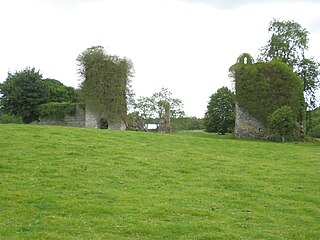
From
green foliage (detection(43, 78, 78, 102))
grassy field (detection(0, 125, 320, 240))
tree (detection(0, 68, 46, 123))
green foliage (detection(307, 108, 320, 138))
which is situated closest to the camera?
grassy field (detection(0, 125, 320, 240))

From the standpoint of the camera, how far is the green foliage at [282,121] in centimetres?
4331

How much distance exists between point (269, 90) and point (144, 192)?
Result: 38.3 m

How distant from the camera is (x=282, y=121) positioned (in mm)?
43188

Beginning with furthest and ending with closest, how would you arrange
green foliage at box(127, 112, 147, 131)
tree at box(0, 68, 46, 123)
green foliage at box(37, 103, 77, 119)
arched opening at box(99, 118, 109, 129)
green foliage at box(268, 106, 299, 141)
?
tree at box(0, 68, 46, 123) → green foliage at box(127, 112, 147, 131) → green foliage at box(37, 103, 77, 119) → arched opening at box(99, 118, 109, 129) → green foliage at box(268, 106, 299, 141)

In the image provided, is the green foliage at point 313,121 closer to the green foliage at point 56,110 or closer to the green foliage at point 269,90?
the green foliage at point 269,90

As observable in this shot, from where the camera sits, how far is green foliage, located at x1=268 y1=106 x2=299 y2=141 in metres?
43.3

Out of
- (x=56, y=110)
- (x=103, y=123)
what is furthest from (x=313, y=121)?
(x=56, y=110)

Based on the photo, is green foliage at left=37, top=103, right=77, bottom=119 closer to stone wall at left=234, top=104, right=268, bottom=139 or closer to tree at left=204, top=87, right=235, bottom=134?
stone wall at left=234, top=104, right=268, bottom=139

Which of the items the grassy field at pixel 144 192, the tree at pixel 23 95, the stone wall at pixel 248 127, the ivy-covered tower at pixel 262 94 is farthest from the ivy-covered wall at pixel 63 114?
the grassy field at pixel 144 192

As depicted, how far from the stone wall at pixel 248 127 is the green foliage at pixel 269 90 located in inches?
25.3

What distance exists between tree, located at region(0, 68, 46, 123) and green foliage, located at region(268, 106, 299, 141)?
29159mm

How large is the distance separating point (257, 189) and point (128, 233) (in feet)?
23.3

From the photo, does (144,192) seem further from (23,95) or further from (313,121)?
(313,121)

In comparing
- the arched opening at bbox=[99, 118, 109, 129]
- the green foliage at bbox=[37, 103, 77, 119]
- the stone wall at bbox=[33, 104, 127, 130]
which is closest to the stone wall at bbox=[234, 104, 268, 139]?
the stone wall at bbox=[33, 104, 127, 130]
